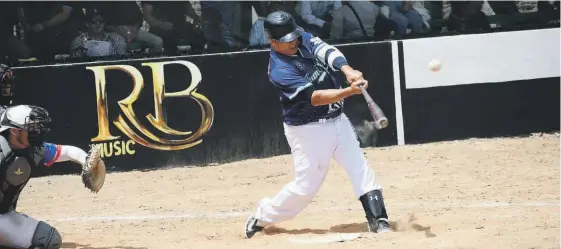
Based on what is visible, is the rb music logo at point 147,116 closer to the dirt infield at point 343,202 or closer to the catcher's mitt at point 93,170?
the dirt infield at point 343,202

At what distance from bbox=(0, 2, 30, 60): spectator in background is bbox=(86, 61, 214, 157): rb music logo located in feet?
2.67

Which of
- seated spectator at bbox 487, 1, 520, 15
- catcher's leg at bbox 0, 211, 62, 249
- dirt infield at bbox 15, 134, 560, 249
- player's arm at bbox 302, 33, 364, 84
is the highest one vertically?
player's arm at bbox 302, 33, 364, 84

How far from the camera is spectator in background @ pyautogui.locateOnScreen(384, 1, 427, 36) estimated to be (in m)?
12.3

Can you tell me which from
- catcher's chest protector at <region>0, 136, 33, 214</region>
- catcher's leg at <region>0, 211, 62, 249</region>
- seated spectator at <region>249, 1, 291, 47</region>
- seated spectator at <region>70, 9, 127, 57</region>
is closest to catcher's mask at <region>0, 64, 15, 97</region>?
catcher's chest protector at <region>0, 136, 33, 214</region>

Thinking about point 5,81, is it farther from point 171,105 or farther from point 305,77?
point 171,105

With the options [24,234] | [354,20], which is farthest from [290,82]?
[354,20]

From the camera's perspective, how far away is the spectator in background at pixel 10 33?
11359mm

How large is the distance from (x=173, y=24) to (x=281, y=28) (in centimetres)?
437

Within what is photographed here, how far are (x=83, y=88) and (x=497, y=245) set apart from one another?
19.7 feet

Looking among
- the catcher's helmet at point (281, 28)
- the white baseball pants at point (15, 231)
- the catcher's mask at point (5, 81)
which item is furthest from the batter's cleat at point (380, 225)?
the catcher's mask at point (5, 81)

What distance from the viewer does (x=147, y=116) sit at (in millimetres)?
11555

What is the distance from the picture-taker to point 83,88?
1148cm

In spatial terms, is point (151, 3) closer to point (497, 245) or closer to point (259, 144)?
point (259, 144)

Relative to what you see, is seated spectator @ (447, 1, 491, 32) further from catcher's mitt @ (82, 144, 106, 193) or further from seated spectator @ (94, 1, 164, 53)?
catcher's mitt @ (82, 144, 106, 193)
